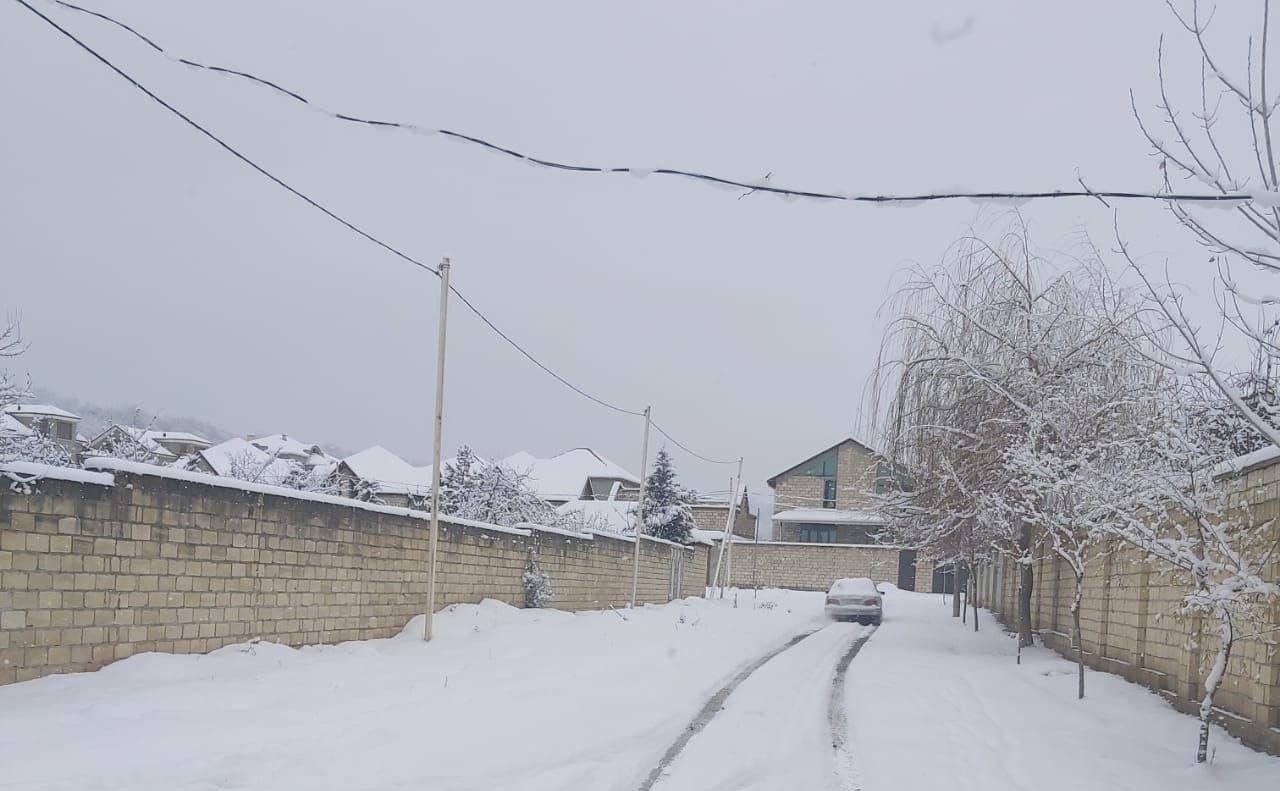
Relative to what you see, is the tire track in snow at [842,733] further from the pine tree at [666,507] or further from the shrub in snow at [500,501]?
the pine tree at [666,507]

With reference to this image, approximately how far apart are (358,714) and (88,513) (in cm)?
280

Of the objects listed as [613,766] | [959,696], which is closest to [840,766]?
[613,766]

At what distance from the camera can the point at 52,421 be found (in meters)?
35.8

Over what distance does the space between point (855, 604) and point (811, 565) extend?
77.1ft

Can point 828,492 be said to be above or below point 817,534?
above

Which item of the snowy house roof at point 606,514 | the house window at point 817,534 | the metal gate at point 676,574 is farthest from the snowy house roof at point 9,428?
the house window at point 817,534

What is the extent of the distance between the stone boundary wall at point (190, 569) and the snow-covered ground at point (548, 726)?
0.30 metres

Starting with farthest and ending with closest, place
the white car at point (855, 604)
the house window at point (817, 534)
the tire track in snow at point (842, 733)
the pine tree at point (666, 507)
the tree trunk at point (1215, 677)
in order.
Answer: the house window at point (817, 534)
the pine tree at point (666, 507)
the white car at point (855, 604)
the tree trunk at point (1215, 677)
the tire track in snow at point (842, 733)

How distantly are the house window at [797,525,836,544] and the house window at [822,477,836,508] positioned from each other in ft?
5.44

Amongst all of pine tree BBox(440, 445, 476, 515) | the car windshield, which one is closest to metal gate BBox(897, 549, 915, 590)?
the car windshield

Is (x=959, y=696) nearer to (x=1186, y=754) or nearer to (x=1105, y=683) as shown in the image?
(x=1105, y=683)

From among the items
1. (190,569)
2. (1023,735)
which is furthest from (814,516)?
(190,569)

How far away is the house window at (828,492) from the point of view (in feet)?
209

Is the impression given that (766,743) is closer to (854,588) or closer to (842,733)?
(842,733)
